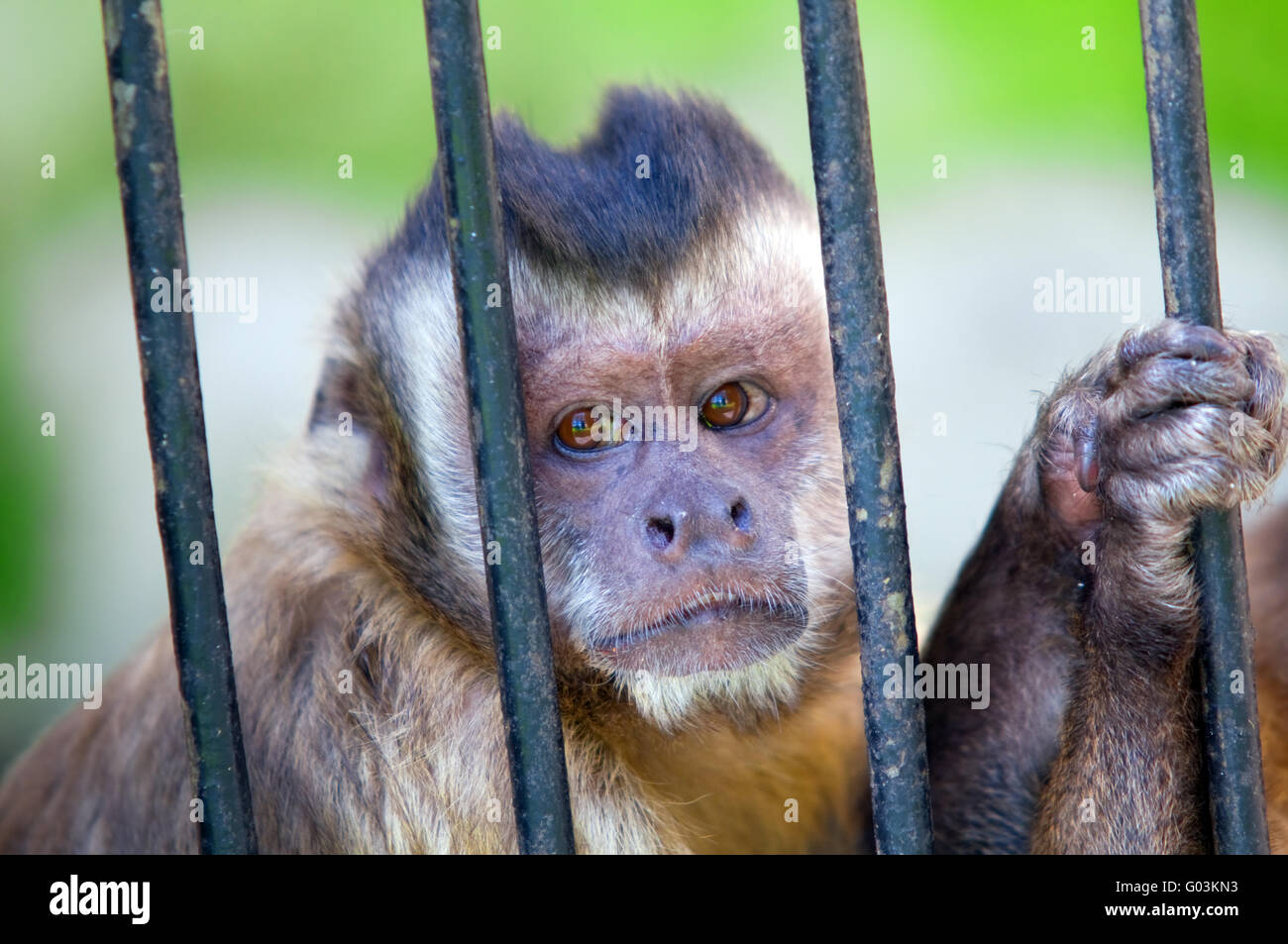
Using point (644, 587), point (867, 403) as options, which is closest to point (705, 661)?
point (644, 587)

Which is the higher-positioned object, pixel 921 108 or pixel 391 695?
pixel 921 108

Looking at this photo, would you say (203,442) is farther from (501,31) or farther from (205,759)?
(501,31)

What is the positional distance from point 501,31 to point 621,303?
3607 mm

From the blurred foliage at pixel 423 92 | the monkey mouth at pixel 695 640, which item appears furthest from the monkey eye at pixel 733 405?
the blurred foliage at pixel 423 92

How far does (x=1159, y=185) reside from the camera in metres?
1.85

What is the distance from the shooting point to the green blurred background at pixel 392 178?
18.6 ft

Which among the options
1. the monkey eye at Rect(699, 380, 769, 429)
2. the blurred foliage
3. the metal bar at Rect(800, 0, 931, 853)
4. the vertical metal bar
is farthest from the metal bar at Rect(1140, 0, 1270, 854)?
the blurred foliage

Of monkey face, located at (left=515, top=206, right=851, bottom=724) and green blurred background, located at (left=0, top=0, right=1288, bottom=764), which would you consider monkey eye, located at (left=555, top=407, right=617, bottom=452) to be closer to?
monkey face, located at (left=515, top=206, right=851, bottom=724)

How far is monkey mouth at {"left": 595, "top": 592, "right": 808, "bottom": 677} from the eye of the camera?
8.68 ft

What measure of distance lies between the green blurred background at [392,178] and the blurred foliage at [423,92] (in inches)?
0.5

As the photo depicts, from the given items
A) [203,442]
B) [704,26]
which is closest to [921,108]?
[704,26]

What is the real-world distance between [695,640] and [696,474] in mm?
349

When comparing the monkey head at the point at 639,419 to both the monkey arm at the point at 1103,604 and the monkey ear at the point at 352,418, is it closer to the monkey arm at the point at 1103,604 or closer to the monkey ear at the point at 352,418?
the monkey ear at the point at 352,418

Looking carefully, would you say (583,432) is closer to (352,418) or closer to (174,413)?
(352,418)
